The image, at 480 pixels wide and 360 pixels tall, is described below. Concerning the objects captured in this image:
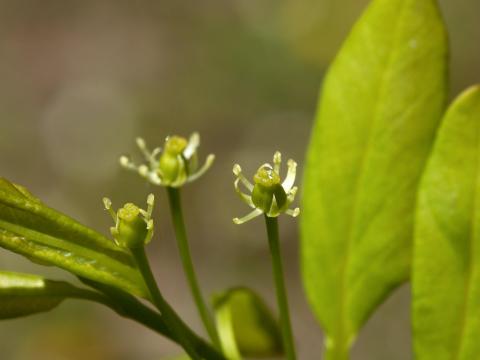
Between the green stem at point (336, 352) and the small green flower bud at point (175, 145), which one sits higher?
the small green flower bud at point (175, 145)

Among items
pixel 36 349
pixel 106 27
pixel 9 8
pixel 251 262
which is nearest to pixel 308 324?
pixel 251 262

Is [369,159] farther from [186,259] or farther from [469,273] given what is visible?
[186,259]

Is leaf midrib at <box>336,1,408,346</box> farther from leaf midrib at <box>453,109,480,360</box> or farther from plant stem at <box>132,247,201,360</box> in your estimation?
plant stem at <box>132,247,201,360</box>

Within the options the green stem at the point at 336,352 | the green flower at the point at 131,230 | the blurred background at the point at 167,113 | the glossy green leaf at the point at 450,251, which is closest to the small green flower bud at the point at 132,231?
the green flower at the point at 131,230

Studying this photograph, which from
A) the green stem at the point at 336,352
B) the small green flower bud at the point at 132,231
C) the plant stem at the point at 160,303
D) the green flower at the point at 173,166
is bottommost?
the plant stem at the point at 160,303

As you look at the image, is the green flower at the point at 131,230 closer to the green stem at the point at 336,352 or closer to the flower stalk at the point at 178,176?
the flower stalk at the point at 178,176
